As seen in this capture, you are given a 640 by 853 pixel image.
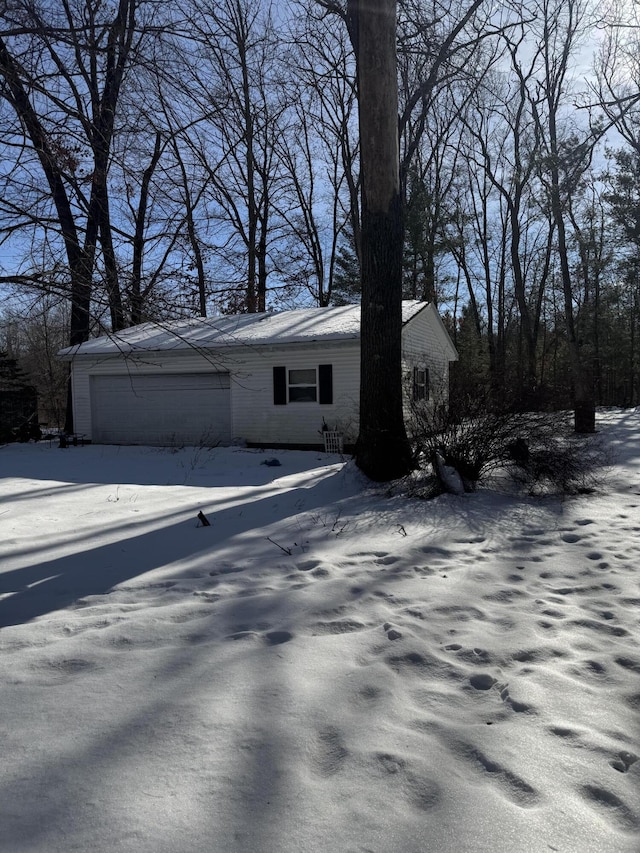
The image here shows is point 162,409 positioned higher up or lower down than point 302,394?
lower down

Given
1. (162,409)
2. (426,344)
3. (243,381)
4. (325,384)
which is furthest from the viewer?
(426,344)

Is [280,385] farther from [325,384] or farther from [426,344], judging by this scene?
[426,344]

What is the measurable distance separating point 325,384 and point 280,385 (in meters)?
1.31

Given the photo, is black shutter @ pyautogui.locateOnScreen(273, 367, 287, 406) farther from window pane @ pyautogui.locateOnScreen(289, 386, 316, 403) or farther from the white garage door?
the white garage door

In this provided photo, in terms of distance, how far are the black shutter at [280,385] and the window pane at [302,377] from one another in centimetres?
18

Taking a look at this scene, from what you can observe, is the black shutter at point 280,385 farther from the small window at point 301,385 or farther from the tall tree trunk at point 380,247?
the tall tree trunk at point 380,247

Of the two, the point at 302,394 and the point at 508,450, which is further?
the point at 302,394

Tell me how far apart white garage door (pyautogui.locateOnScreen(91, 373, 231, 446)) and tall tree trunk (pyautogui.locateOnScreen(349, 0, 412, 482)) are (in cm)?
818

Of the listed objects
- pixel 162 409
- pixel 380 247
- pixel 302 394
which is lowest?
pixel 162 409

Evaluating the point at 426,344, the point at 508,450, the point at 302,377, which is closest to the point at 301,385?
the point at 302,377

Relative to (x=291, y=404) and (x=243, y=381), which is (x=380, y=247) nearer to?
(x=291, y=404)

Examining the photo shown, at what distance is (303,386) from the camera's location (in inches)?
567

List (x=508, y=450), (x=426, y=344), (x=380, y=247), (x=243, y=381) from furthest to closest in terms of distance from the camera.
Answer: (x=426, y=344) < (x=243, y=381) < (x=380, y=247) < (x=508, y=450)

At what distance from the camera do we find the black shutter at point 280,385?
14.5 m
